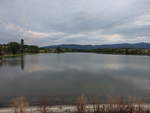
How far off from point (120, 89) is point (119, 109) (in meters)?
8.37

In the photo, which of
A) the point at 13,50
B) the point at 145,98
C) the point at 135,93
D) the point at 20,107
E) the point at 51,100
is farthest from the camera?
the point at 13,50

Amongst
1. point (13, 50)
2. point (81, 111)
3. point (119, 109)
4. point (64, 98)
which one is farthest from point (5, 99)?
point (13, 50)

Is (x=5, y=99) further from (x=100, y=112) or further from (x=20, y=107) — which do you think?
(x=100, y=112)

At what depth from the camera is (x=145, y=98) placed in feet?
40.8

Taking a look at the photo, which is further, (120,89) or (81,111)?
(120,89)

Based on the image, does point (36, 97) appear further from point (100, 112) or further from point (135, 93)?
point (135, 93)

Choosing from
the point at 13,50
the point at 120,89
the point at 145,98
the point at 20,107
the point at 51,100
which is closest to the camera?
the point at 20,107

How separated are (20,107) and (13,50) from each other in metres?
79.9

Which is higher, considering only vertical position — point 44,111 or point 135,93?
point 44,111

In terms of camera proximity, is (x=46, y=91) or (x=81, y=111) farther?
(x=46, y=91)

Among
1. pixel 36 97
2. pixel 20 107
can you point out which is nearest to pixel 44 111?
pixel 20 107

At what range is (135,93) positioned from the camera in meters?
14.0

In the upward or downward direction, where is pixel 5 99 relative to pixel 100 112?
downward

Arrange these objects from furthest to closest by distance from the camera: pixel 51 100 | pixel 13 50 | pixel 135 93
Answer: pixel 13 50
pixel 135 93
pixel 51 100
